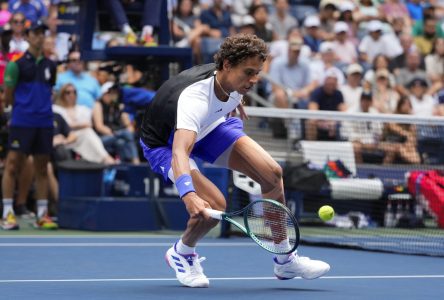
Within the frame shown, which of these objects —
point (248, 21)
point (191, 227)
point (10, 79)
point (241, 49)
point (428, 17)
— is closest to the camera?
point (241, 49)

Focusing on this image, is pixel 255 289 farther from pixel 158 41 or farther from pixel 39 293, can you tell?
pixel 158 41

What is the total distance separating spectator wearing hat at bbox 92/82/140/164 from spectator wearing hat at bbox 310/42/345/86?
3057 millimetres

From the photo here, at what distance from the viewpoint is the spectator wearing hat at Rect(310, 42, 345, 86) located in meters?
15.7

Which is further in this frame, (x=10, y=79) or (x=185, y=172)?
(x=10, y=79)

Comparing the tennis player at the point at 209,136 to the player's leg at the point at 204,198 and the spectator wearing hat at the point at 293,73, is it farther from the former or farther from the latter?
the spectator wearing hat at the point at 293,73

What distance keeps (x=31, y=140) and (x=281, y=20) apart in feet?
21.8

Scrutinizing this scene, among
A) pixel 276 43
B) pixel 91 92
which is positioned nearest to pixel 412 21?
pixel 276 43

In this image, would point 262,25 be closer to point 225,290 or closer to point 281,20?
point 281,20

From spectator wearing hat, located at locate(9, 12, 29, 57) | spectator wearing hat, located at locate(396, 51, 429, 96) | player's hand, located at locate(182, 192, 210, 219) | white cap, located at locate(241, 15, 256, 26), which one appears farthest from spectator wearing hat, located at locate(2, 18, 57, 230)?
spectator wearing hat, located at locate(396, 51, 429, 96)

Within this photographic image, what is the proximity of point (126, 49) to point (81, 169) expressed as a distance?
4.74 ft

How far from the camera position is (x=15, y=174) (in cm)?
1196

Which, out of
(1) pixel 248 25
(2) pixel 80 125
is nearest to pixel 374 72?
(1) pixel 248 25

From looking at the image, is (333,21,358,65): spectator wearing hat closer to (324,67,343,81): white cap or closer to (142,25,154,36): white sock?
(324,67,343,81): white cap

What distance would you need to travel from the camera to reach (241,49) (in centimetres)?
684
